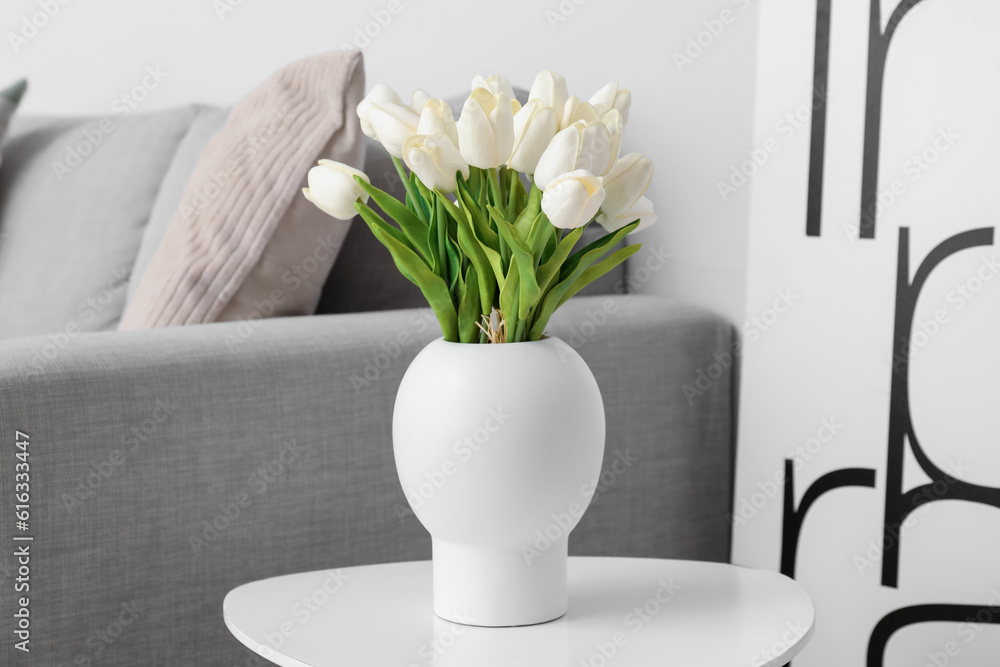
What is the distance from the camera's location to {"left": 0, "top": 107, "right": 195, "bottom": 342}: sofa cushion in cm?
155

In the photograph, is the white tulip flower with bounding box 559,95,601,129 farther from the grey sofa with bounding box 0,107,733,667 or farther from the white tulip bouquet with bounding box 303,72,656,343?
the grey sofa with bounding box 0,107,733,667

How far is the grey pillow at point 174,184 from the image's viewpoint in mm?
1480

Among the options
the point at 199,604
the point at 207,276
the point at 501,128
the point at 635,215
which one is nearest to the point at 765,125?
the point at 635,215

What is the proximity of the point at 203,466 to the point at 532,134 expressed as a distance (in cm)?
50

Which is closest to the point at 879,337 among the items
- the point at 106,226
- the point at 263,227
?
the point at 263,227

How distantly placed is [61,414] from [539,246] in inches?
18.8

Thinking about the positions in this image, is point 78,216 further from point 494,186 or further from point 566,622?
point 566,622

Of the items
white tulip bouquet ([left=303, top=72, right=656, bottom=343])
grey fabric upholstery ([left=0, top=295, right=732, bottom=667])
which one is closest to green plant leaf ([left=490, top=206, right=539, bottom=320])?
white tulip bouquet ([left=303, top=72, right=656, bottom=343])

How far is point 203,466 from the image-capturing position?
100cm

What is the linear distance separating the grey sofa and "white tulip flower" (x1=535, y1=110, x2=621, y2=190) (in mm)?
428

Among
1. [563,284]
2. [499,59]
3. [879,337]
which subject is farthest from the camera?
[499,59]

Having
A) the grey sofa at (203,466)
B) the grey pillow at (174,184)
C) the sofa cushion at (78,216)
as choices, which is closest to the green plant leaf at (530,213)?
the grey sofa at (203,466)

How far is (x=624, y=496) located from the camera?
1324 millimetres

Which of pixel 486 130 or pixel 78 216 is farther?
pixel 78 216
